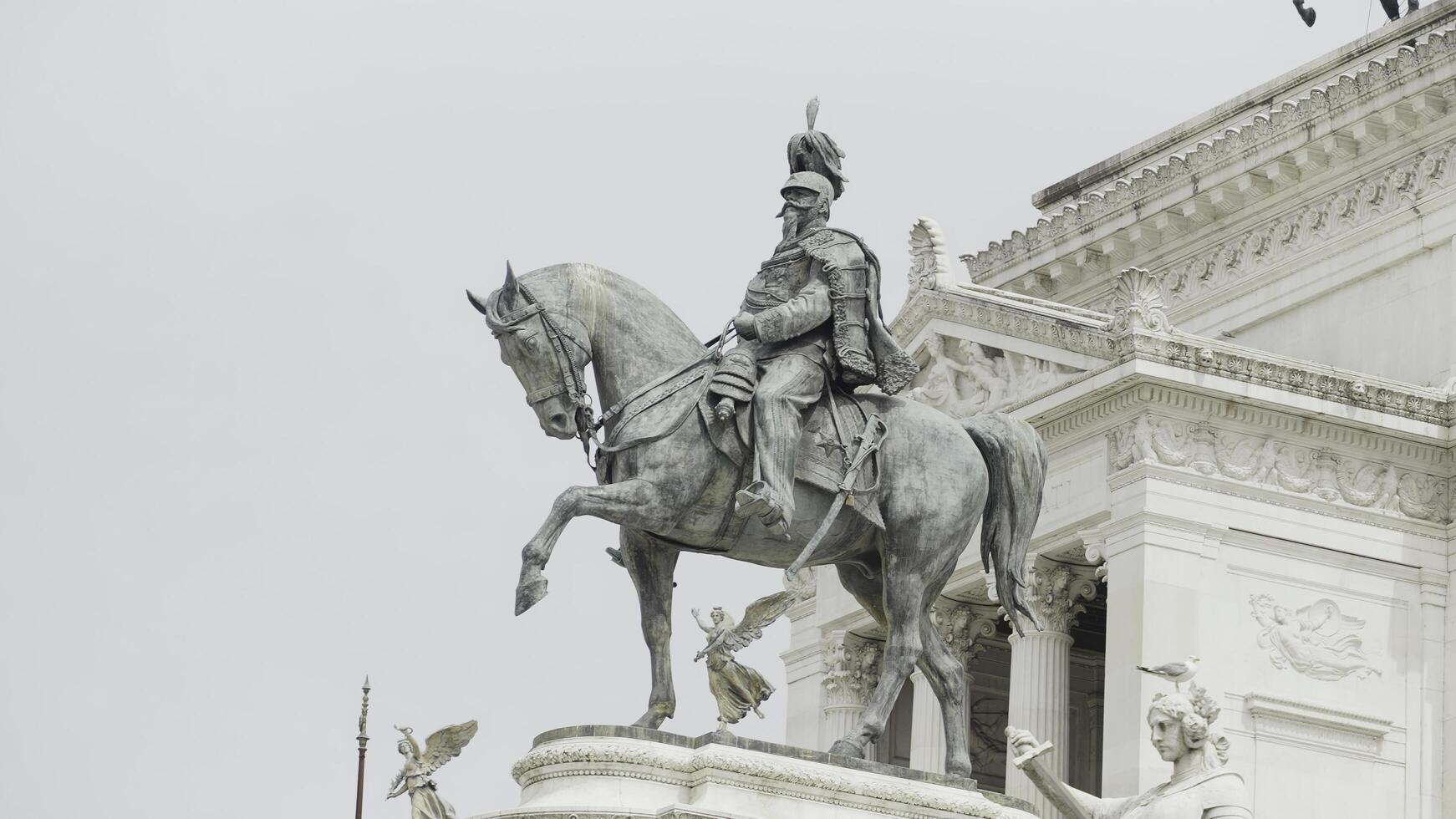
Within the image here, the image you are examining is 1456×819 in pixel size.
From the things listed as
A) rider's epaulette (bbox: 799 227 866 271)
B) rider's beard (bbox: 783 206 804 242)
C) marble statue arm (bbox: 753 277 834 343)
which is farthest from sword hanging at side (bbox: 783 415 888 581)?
rider's beard (bbox: 783 206 804 242)

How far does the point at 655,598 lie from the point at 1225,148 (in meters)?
24.0

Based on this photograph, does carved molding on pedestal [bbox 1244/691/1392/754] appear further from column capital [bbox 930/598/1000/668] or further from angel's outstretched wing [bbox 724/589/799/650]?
angel's outstretched wing [bbox 724/589/799/650]

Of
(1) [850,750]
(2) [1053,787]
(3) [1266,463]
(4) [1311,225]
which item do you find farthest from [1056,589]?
(2) [1053,787]

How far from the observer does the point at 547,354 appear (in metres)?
22.0

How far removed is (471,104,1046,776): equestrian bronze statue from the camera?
21.8m

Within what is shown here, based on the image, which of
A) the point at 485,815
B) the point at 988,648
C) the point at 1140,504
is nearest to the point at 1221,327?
the point at 988,648

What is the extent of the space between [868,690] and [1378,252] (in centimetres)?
849

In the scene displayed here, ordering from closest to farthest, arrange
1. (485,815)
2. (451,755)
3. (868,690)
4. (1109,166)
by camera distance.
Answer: (485,815), (451,755), (868,690), (1109,166)

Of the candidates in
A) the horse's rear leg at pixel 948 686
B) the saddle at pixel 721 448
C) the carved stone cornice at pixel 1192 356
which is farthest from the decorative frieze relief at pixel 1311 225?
the saddle at pixel 721 448

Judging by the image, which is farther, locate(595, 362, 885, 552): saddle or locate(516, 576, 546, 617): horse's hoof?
locate(595, 362, 885, 552): saddle

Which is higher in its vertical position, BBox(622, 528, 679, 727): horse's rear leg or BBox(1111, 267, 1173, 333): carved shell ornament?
BBox(1111, 267, 1173, 333): carved shell ornament

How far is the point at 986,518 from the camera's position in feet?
75.9

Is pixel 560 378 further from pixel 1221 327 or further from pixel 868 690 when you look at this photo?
pixel 1221 327

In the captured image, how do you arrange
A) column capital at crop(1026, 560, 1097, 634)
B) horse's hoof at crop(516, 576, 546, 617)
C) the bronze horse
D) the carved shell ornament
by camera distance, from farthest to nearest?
column capital at crop(1026, 560, 1097, 634)
the carved shell ornament
the bronze horse
horse's hoof at crop(516, 576, 546, 617)
